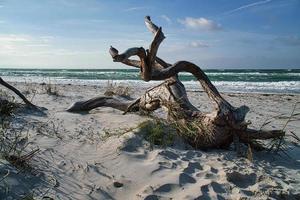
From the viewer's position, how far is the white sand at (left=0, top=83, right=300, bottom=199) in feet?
10.9

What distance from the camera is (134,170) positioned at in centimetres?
381

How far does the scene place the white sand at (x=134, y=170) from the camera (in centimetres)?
331

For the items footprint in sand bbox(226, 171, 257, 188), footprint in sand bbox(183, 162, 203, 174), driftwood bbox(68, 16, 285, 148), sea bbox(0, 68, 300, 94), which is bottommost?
sea bbox(0, 68, 300, 94)

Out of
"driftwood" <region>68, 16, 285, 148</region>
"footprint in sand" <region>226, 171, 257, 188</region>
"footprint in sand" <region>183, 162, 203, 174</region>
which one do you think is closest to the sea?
"driftwood" <region>68, 16, 285, 148</region>

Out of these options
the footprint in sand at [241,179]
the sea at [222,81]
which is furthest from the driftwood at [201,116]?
the sea at [222,81]

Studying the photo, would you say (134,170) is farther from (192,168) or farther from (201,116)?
(201,116)

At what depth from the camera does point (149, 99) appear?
611cm

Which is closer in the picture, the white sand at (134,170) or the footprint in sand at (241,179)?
the white sand at (134,170)

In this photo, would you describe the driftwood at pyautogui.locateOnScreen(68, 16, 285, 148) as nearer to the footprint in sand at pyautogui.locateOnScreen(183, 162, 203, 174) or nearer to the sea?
the footprint in sand at pyautogui.locateOnScreen(183, 162, 203, 174)

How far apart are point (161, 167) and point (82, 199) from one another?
1051 millimetres

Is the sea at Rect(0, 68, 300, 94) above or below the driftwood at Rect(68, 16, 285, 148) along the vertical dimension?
below

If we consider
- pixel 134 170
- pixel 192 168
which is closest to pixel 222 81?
pixel 192 168

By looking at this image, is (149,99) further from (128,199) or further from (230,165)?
(128,199)

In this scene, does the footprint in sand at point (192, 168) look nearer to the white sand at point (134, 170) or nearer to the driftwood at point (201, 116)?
the white sand at point (134, 170)
